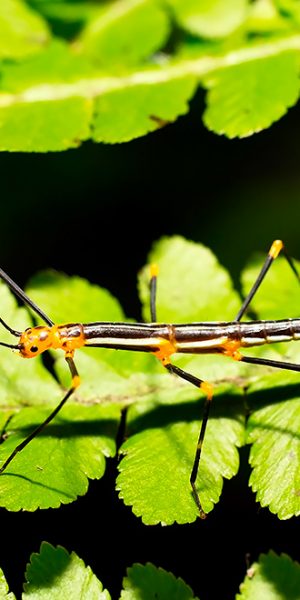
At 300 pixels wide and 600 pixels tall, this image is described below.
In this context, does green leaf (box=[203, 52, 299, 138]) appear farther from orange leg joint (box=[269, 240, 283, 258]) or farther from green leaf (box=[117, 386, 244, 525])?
green leaf (box=[117, 386, 244, 525])

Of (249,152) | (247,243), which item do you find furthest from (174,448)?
(249,152)

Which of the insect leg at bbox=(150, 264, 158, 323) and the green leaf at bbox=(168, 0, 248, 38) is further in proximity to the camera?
the green leaf at bbox=(168, 0, 248, 38)

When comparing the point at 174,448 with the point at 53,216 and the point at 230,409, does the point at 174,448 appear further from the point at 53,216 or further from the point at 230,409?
the point at 53,216

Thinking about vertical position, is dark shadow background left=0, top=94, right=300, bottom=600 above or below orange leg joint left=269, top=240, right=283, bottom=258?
above

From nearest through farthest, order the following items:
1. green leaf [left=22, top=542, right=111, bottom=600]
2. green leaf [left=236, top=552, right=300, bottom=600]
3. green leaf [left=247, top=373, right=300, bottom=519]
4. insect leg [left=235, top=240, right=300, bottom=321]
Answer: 1. green leaf [left=22, top=542, right=111, bottom=600]
2. green leaf [left=236, top=552, right=300, bottom=600]
3. green leaf [left=247, top=373, right=300, bottom=519]
4. insect leg [left=235, top=240, right=300, bottom=321]

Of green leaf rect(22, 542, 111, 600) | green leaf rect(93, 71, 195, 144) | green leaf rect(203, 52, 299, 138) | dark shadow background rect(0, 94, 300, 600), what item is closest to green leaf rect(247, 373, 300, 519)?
green leaf rect(22, 542, 111, 600)

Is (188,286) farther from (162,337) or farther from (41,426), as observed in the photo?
(41,426)

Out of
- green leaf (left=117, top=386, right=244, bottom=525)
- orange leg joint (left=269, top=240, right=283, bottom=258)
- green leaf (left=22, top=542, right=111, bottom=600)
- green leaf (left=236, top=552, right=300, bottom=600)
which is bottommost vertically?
green leaf (left=236, top=552, right=300, bottom=600)

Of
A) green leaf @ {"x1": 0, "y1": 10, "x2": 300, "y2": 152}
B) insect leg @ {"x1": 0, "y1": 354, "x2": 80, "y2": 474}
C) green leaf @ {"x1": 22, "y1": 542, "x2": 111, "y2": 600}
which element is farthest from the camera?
green leaf @ {"x1": 0, "y1": 10, "x2": 300, "y2": 152}
